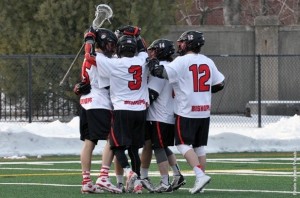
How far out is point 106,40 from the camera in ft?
42.8

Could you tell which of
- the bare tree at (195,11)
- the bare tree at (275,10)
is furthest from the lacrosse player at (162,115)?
the bare tree at (275,10)

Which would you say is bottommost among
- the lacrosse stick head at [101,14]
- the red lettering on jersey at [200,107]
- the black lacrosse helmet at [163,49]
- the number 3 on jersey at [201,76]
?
the red lettering on jersey at [200,107]

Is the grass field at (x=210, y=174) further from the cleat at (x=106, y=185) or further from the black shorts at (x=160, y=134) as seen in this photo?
the black shorts at (x=160, y=134)

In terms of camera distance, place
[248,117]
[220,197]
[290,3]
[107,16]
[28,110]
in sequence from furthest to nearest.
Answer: [290,3] < [248,117] < [28,110] < [107,16] < [220,197]

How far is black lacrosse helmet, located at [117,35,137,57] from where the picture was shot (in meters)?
12.8

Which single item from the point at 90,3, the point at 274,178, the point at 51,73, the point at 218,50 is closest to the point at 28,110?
the point at 51,73

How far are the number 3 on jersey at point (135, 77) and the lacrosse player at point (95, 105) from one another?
0.32m

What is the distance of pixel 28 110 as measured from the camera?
26.5 m

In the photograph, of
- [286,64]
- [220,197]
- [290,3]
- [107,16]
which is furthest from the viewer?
[290,3]

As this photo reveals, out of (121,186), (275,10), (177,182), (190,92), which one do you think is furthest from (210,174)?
(275,10)

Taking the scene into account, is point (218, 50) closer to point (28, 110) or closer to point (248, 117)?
point (248, 117)

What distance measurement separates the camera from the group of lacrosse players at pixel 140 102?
12836 mm

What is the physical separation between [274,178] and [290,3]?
34.1m

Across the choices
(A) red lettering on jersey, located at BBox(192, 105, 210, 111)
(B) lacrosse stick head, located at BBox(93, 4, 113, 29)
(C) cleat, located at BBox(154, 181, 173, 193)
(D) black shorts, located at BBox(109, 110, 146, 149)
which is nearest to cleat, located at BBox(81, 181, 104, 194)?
(D) black shorts, located at BBox(109, 110, 146, 149)
